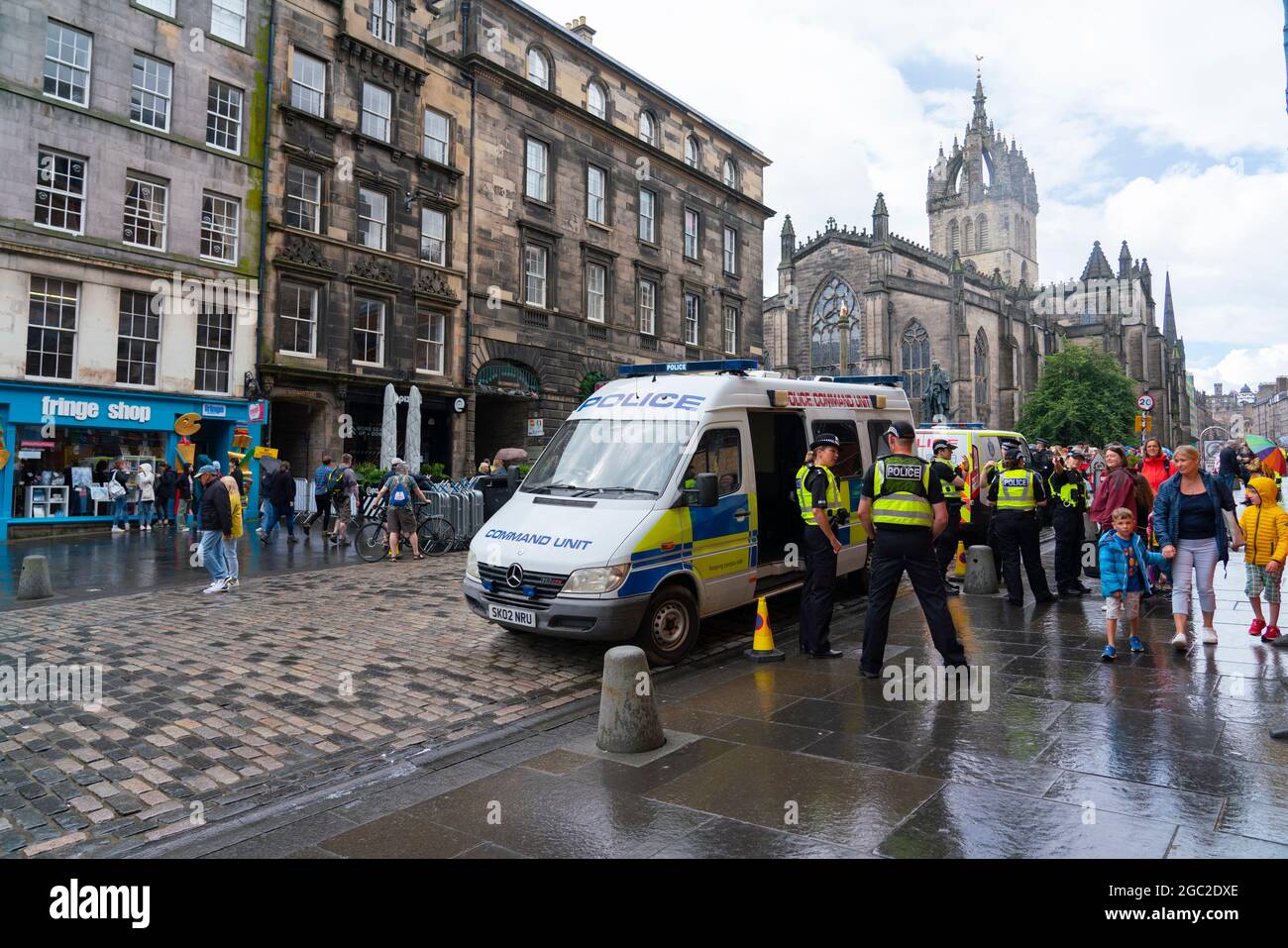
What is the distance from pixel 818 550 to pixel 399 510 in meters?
9.09

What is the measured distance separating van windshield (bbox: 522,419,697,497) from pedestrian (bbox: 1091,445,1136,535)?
15.3 feet

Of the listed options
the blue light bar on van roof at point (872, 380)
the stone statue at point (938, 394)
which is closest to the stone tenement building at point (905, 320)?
the stone statue at point (938, 394)

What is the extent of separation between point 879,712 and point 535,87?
25.3m

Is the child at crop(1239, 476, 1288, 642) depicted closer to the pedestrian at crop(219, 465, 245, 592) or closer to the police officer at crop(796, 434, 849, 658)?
the police officer at crop(796, 434, 849, 658)

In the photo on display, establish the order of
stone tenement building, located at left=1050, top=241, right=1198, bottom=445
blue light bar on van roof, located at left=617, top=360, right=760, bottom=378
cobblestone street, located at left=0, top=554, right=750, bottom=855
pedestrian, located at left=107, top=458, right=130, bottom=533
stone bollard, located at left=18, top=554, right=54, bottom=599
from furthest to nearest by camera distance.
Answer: stone tenement building, located at left=1050, top=241, right=1198, bottom=445 < pedestrian, located at left=107, top=458, right=130, bottom=533 < stone bollard, located at left=18, top=554, right=54, bottom=599 < blue light bar on van roof, located at left=617, top=360, right=760, bottom=378 < cobblestone street, located at left=0, top=554, right=750, bottom=855

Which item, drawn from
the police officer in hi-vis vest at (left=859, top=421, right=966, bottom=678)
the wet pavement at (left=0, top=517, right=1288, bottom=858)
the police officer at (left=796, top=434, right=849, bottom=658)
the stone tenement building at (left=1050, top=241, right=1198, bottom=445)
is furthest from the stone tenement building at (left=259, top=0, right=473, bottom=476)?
the stone tenement building at (left=1050, top=241, right=1198, bottom=445)

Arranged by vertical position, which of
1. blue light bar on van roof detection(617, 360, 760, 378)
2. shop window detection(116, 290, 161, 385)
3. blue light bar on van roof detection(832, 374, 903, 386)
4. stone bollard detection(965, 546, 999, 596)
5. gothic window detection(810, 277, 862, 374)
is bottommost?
stone bollard detection(965, 546, 999, 596)

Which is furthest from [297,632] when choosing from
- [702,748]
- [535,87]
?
[535,87]

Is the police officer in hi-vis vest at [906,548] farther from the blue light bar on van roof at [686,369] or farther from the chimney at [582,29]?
the chimney at [582,29]

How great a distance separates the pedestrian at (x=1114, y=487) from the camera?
8.50 meters

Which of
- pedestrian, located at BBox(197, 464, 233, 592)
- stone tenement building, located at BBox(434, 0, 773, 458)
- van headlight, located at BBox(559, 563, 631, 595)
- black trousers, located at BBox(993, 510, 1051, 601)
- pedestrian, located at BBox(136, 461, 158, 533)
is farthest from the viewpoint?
stone tenement building, located at BBox(434, 0, 773, 458)

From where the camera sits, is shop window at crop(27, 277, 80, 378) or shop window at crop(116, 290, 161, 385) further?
shop window at crop(116, 290, 161, 385)

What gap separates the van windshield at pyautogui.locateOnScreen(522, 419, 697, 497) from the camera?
7.27 metres

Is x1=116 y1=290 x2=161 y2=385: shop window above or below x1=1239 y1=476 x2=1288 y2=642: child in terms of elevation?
above
